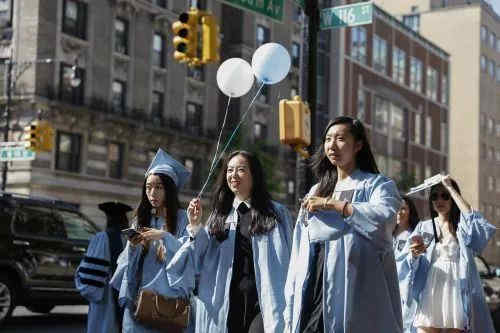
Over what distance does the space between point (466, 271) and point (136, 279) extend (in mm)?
3255

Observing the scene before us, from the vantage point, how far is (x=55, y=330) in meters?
12.9

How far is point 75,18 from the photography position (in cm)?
3631

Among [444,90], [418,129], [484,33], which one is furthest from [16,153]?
[484,33]

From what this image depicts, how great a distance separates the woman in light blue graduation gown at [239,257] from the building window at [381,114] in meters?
52.9

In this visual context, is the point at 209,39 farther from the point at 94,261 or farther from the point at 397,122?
the point at 397,122

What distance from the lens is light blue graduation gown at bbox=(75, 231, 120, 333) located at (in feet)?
21.0

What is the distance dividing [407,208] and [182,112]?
33.5 metres

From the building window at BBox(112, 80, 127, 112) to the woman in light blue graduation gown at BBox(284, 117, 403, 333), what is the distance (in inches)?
1330

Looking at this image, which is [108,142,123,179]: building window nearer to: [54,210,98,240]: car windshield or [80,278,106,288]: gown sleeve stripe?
[54,210,98,240]: car windshield

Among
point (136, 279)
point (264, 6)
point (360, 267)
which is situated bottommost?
point (136, 279)

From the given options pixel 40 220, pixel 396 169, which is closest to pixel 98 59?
pixel 40 220

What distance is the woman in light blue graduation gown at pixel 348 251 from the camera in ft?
14.8

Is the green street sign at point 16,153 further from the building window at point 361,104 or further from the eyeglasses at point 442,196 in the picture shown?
the building window at point 361,104

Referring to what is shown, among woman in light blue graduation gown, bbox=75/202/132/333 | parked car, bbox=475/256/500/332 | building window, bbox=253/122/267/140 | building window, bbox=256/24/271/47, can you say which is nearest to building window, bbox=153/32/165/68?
building window, bbox=256/24/271/47
